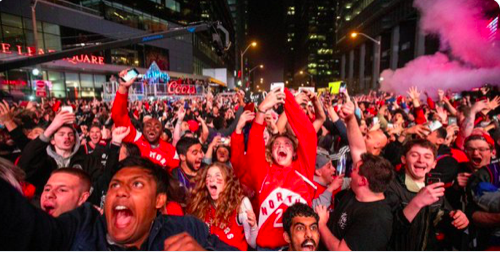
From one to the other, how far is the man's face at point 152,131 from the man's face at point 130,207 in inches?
112

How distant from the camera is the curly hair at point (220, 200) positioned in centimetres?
280

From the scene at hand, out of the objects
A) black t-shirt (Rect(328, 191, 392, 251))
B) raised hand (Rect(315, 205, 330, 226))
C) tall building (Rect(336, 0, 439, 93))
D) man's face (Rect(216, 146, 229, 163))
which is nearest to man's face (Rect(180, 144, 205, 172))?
man's face (Rect(216, 146, 229, 163))

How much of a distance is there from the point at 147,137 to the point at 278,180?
267 centimetres

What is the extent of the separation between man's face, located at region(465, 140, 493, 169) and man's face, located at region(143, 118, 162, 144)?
14.7 ft

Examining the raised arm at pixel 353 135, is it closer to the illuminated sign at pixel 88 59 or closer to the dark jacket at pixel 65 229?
the dark jacket at pixel 65 229

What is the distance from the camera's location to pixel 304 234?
7.42 ft

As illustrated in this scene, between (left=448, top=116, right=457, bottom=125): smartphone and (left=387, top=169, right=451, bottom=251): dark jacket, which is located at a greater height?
(left=448, top=116, right=457, bottom=125): smartphone

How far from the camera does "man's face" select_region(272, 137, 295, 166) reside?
3.10 metres

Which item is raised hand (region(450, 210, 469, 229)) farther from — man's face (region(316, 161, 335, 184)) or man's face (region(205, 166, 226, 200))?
man's face (region(205, 166, 226, 200))

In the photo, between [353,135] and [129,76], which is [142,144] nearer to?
[129,76]

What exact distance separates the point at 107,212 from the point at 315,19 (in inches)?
5520

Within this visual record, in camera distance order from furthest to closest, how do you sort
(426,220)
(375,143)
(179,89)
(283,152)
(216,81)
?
(216,81)
(179,89)
(375,143)
(283,152)
(426,220)

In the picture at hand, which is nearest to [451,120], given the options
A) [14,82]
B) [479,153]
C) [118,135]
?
[479,153]

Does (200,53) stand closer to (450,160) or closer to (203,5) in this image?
(203,5)
